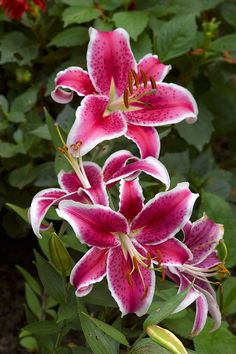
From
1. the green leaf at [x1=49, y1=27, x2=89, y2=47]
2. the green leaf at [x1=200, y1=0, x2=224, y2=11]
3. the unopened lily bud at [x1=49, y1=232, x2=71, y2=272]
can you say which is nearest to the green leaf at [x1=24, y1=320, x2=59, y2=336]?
the unopened lily bud at [x1=49, y1=232, x2=71, y2=272]

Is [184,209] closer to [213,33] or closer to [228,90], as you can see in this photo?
[213,33]

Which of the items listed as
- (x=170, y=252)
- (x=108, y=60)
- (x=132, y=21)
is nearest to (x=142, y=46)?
(x=132, y=21)

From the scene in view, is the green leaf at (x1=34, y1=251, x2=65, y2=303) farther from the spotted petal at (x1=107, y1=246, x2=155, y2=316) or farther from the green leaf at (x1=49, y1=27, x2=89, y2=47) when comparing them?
the green leaf at (x1=49, y1=27, x2=89, y2=47)

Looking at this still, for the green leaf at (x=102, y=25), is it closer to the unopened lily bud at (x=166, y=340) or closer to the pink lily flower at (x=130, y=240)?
the pink lily flower at (x=130, y=240)

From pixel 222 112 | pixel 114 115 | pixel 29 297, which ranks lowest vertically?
pixel 29 297

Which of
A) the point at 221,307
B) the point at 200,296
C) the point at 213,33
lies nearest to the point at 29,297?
the point at 221,307

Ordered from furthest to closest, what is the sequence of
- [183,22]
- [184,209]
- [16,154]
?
[16,154], [183,22], [184,209]

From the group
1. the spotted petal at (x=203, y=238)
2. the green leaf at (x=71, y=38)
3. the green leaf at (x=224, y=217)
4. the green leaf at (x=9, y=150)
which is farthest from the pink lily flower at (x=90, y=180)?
the green leaf at (x=71, y=38)

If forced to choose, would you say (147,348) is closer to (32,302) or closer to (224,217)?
(224,217)
